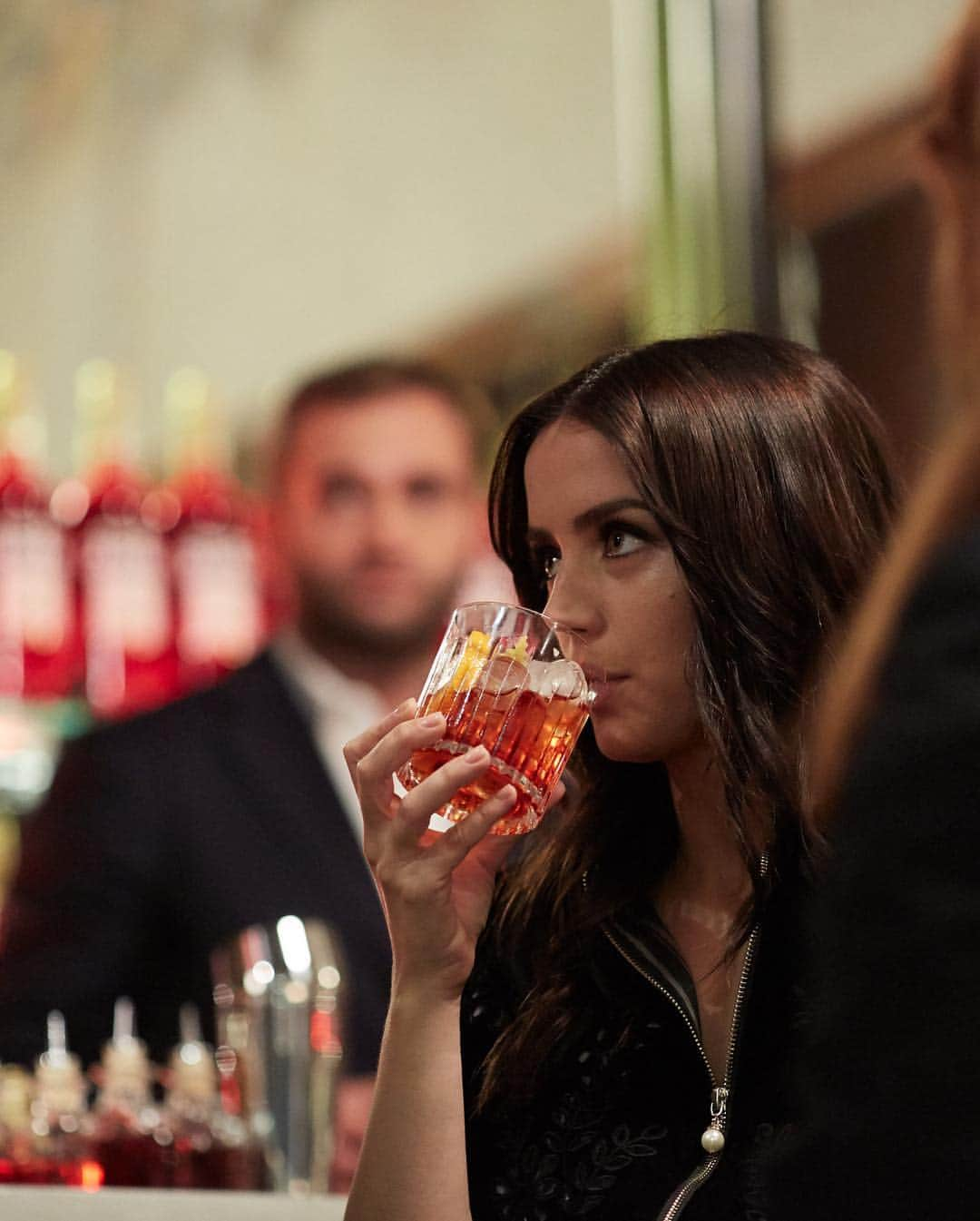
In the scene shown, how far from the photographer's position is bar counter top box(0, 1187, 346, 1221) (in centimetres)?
171

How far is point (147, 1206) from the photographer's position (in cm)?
172

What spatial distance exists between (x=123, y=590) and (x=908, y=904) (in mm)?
2818

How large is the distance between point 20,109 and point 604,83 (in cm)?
116

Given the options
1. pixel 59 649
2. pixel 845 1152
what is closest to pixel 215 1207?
pixel 845 1152

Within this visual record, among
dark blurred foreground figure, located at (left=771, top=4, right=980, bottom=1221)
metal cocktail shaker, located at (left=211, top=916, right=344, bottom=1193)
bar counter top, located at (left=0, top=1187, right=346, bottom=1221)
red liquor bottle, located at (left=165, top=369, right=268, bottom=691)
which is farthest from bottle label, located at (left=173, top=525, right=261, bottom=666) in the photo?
dark blurred foreground figure, located at (left=771, top=4, right=980, bottom=1221)

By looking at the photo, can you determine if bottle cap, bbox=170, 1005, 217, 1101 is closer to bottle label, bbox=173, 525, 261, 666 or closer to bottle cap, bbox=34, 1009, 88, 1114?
bottle cap, bbox=34, 1009, 88, 1114

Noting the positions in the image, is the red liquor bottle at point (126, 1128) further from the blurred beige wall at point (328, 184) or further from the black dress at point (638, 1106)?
the blurred beige wall at point (328, 184)

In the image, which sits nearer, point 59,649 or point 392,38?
point 59,649

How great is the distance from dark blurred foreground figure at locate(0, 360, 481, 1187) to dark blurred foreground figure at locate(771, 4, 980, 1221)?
209 centimetres

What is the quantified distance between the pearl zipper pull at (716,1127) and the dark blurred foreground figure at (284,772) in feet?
4.63

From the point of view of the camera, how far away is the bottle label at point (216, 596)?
3.45m

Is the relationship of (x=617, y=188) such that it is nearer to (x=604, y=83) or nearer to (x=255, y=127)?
(x=604, y=83)

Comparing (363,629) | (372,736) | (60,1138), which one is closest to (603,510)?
(372,736)

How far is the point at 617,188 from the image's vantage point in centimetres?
373
